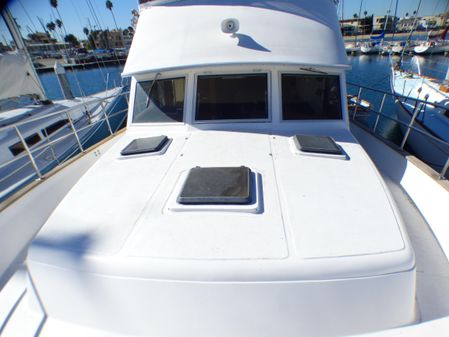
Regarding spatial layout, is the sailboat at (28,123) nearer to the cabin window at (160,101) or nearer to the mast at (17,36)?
the mast at (17,36)

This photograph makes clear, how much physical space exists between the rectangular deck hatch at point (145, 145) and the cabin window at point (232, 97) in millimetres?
561

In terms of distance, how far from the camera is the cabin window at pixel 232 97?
2.76 meters

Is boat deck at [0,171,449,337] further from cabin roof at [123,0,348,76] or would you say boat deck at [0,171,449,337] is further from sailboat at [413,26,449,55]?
sailboat at [413,26,449,55]

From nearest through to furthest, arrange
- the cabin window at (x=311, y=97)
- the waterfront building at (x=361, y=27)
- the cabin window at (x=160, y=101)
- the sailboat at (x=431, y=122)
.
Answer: the cabin window at (x=311, y=97)
the cabin window at (x=160, y=101)
the sailboat at (x=431, y=122)
the waterfront building at (x=361, y=27)

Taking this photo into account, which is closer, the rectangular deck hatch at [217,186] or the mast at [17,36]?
the rectangular deck hatch at [217,186]

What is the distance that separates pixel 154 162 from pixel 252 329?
154 cm

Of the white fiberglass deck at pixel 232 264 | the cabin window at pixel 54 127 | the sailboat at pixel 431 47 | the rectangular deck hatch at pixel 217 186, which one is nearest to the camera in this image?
the white fiberglass deck at pixel 232 264

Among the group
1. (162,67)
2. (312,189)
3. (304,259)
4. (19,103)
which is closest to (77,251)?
(304,259)

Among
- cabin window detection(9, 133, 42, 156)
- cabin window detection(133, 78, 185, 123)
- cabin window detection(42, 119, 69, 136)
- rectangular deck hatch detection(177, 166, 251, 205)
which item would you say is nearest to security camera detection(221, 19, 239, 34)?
cabin window detection(133, 78, 185, 123)

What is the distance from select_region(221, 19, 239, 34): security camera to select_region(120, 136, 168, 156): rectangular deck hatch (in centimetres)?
131

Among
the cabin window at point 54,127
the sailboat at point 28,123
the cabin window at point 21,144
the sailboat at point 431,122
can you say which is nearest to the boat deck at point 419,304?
the sailboat at point 431,122

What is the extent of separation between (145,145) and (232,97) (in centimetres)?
116

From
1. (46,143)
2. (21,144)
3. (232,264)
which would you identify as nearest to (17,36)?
(21,144)

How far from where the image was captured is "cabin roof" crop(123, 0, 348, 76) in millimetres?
2436
